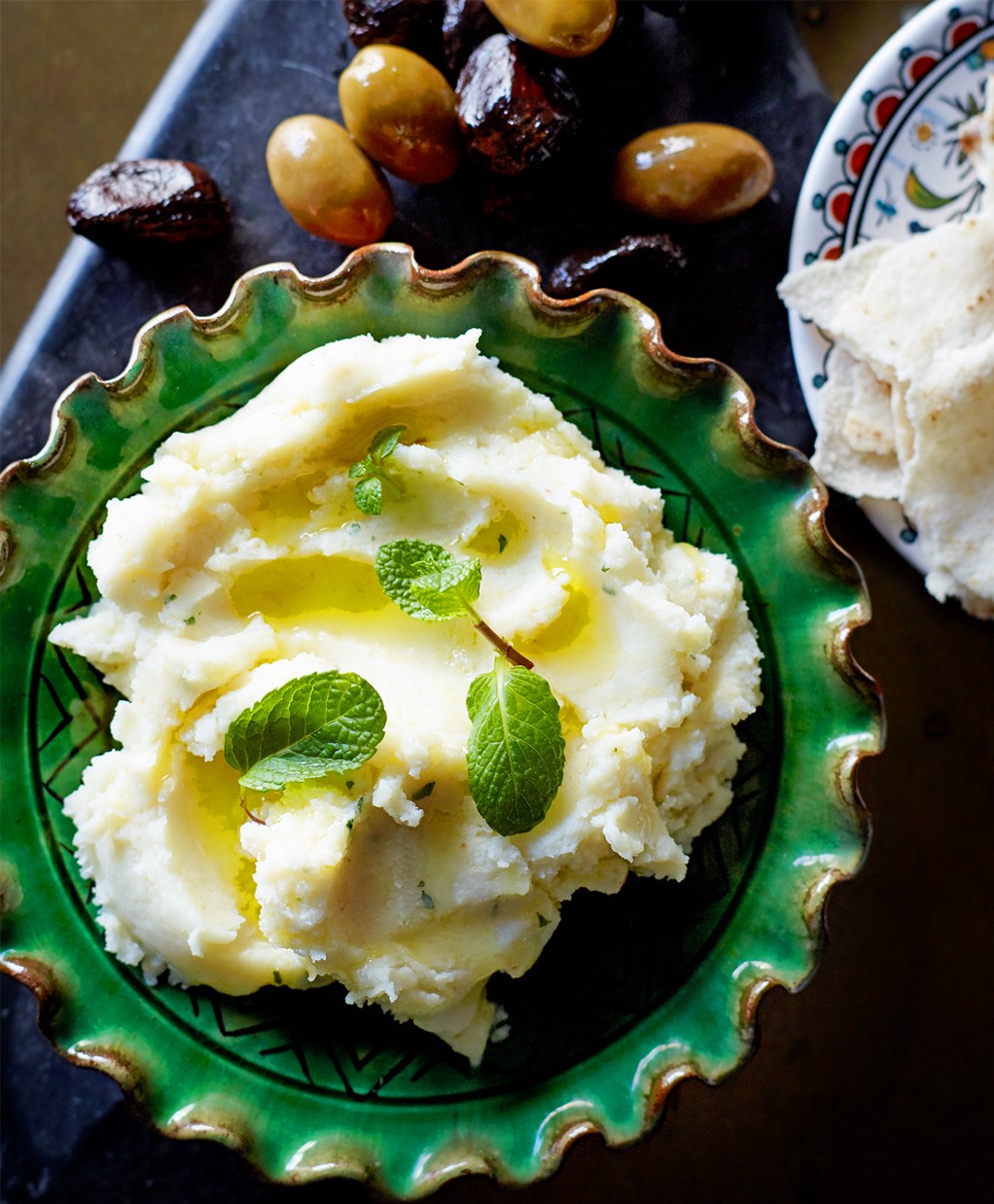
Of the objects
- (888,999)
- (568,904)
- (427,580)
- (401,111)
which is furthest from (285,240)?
(888,999)

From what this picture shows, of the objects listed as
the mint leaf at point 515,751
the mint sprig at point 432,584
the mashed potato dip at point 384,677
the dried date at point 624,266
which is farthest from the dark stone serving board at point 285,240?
the mint leaf at point 515,751

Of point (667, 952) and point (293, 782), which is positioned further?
point (667, 952)

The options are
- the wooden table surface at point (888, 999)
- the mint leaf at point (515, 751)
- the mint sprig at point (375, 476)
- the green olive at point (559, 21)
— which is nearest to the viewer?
the mint leaf at point (515, 751)

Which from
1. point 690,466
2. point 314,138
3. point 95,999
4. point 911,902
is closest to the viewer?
point 95,999

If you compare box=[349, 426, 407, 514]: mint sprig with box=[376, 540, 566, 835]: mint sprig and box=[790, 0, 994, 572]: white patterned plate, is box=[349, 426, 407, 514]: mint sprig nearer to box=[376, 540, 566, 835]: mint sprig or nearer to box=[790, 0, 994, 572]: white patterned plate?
box=[376, 540, 566, 835]: mint sprig

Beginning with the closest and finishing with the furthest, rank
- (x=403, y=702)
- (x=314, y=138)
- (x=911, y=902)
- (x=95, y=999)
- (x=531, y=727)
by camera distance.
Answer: (x=531, y=727) < (x=403, y=702) < (x=95, y=999) < (x=314, y=138) < (x=911, y=902)

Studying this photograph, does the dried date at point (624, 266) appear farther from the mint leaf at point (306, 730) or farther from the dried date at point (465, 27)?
the mint leaf at point (306, 730)

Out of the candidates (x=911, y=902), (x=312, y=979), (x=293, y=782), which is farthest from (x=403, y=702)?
(x=911, y=902)

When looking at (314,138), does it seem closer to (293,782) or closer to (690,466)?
(690,466)
